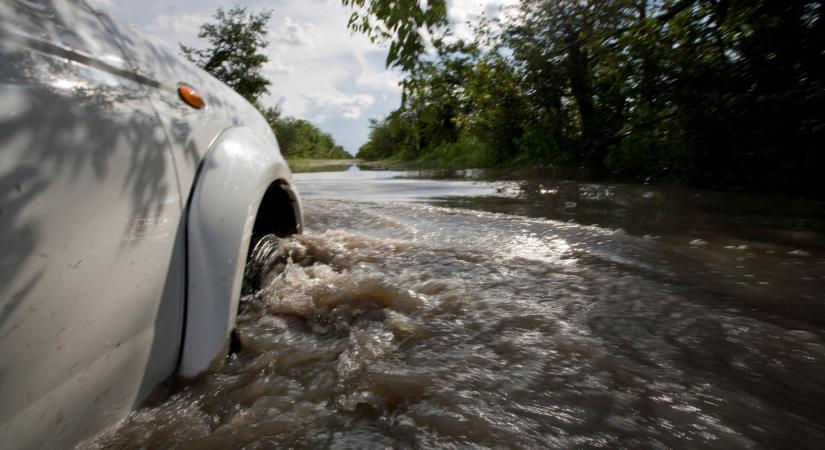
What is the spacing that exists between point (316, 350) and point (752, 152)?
21.9ft

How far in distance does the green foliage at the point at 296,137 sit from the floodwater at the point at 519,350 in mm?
48892

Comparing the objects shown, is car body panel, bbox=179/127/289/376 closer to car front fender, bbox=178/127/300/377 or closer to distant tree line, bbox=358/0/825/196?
car front fender, bbox=178/127/300/377

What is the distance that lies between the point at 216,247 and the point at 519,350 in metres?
1.25

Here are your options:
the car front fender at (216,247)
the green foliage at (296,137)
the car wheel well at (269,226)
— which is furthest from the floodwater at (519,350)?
the green foliage at (296,137)

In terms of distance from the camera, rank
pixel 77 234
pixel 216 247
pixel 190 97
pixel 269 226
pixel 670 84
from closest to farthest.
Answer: pixel 77 234 → pixel 216 247 → pixel 190 97 → pixel 269 226 → pixel 670 84

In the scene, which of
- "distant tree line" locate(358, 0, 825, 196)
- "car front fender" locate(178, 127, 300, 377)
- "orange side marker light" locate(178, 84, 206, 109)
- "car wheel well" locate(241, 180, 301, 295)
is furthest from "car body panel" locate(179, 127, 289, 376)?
"distant tree line" locate(358, 0, 825, 196)

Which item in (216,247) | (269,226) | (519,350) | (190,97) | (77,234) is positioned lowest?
(519,350)

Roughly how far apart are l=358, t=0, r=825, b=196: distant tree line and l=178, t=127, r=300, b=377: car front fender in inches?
68.0

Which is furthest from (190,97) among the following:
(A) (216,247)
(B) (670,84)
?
(B) (670,84)

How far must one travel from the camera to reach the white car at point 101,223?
105 centimetres

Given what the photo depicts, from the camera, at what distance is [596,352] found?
1.89 metres

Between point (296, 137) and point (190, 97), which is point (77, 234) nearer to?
point (190, 97)

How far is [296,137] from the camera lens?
3083 inches

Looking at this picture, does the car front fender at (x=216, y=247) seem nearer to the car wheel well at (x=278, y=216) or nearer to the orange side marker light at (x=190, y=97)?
the orange side marker light at (x=190, y=97)
